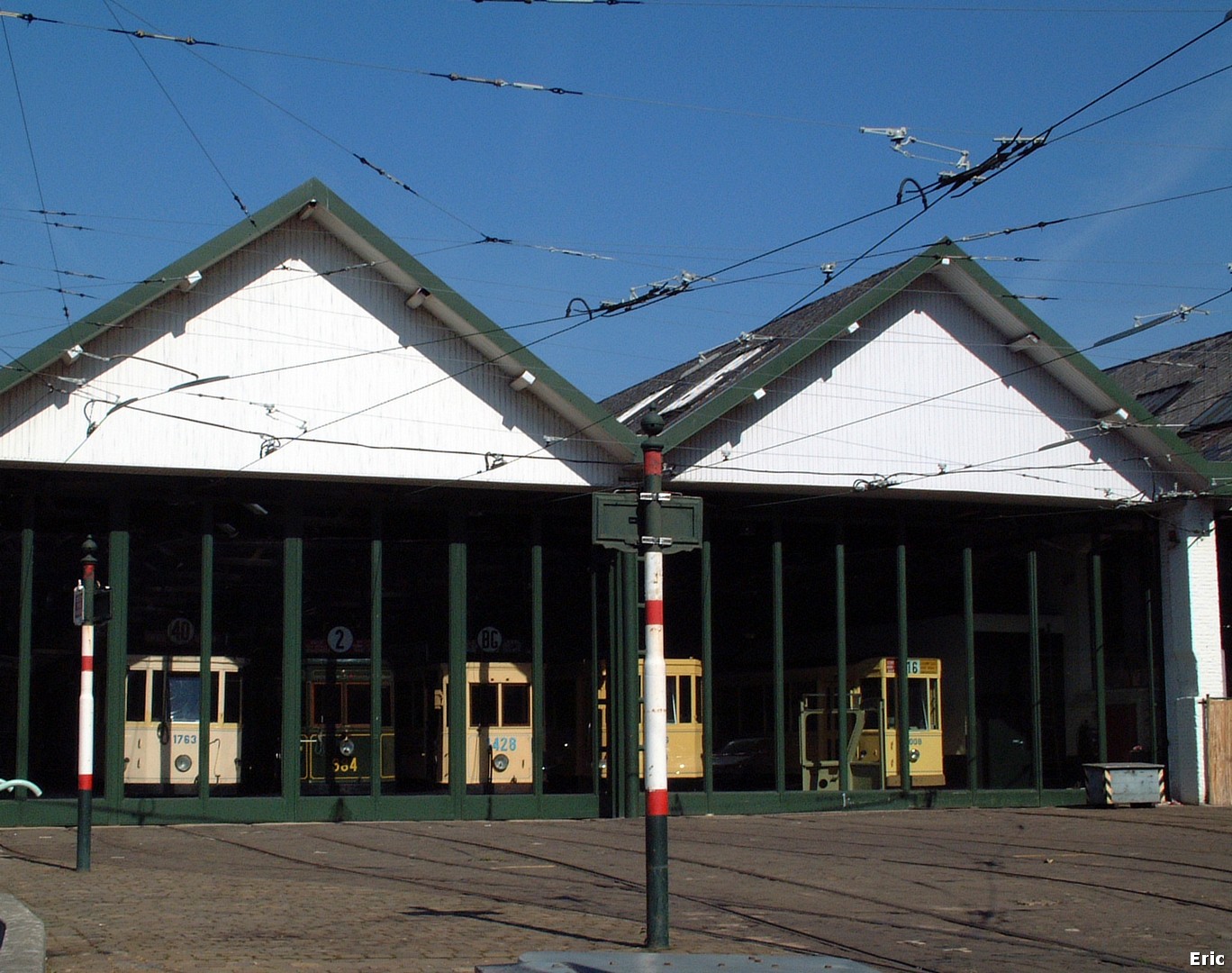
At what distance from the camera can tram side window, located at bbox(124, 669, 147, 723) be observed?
21.8 metres

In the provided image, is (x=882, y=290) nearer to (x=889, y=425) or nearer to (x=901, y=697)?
(x=889, y=425)

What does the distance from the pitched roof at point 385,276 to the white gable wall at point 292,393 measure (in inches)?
10.5

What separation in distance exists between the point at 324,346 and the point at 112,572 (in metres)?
4.41

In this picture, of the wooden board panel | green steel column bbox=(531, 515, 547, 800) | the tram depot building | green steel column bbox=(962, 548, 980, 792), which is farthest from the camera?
the wooden board panel

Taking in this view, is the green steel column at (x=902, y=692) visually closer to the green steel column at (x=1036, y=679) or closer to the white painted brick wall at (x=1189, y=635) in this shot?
the green steel column at (x=1036, y=679)

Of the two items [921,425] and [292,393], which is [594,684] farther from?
[921,425]

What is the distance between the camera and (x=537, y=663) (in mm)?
23656

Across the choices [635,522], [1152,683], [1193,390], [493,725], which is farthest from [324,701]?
[1193,390]

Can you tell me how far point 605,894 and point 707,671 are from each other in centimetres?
1091

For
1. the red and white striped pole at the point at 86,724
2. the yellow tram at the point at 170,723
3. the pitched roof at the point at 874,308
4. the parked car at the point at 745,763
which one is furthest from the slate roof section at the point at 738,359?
the red and white striped pole at the point at 86,724

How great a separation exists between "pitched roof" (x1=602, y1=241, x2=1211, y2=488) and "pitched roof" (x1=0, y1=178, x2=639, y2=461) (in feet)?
4.94

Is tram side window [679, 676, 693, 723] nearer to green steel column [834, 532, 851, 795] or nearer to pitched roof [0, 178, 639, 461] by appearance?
green steel column [834, 532, 851, 795]

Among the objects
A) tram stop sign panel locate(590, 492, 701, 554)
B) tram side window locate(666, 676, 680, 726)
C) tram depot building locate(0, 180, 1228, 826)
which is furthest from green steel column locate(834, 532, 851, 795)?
tram stop sign panel locate(590, 492, 701, 554)

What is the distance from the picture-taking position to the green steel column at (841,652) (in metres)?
24.9
